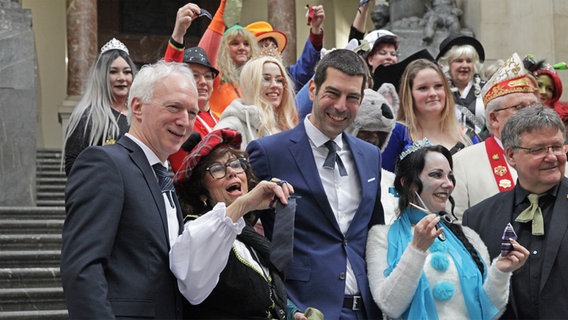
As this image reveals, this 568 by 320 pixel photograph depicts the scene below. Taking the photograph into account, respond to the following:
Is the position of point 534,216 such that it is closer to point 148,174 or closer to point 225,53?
point 148,174

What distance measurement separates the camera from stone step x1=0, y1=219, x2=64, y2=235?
10.2m

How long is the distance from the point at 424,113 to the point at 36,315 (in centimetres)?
318

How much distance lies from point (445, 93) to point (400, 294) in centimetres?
252

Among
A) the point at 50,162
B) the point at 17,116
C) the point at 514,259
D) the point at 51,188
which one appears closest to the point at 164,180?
the point at 514,259

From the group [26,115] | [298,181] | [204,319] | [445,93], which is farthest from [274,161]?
[26,115]

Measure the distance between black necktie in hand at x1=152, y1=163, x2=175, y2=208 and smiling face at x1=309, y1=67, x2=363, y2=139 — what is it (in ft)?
4.07

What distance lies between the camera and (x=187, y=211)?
5.74m

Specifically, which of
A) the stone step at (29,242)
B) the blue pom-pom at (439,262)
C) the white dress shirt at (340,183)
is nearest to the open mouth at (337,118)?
the white dress shirt at (340,183)

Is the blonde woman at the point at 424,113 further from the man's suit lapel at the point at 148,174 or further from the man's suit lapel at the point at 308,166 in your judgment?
the man's suit lapel at the point at 148,174

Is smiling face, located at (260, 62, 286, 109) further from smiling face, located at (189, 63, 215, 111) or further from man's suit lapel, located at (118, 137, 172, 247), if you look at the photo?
man's suit lapel, located at (118, 137, 172, 247)

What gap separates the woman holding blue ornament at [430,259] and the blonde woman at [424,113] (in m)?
1.42

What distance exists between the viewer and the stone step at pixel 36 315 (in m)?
8.41

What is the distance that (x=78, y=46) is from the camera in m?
19.9

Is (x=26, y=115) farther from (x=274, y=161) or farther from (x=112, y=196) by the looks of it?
(x=112, y=196)
